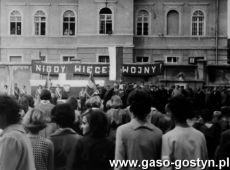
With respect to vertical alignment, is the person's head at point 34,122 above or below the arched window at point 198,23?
below

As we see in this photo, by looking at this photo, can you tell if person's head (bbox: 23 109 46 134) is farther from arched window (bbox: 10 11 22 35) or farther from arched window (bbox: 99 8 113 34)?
arched window (bbox: 10 11 22 35)

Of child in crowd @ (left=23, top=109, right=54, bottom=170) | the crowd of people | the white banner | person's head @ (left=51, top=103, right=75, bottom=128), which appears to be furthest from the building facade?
child in crowd @ (left=23, top=109, right=54, bottom=170)

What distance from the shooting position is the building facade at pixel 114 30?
144ft

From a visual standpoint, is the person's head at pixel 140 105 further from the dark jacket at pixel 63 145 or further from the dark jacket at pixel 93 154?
the dark jacket at pixel 63 145

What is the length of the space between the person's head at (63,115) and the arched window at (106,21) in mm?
36786

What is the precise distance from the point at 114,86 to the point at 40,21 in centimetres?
1981

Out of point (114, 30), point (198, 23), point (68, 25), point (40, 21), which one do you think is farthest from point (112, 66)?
point (40, 21)

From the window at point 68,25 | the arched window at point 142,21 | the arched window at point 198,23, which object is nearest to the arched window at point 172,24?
the arched window at point 198,23

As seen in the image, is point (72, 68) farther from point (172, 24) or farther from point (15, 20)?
point (172, 24)

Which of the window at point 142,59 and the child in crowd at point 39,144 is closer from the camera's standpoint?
the child in crowd at point 39,144

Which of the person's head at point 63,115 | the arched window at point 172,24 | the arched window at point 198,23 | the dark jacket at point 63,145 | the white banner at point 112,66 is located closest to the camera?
the dark jacket at point 63,145

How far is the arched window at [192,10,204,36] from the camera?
44.6 metres

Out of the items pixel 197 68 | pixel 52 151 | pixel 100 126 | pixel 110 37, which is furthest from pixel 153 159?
pixel 110 37

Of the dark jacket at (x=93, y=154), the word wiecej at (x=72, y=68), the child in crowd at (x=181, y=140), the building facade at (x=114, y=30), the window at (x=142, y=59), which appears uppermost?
the building facade at (x=114, y=30)
